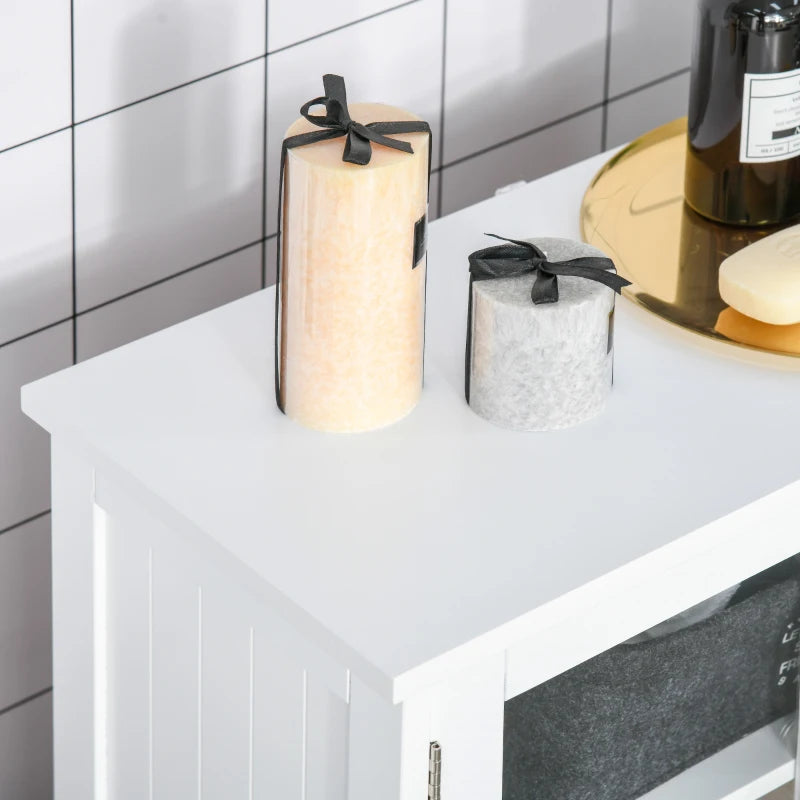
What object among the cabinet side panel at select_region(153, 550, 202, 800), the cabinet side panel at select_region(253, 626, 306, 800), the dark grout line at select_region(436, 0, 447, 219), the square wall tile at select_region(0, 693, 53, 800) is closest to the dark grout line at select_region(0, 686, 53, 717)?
the square wall tile at select_region(0, 693, 53, 800)

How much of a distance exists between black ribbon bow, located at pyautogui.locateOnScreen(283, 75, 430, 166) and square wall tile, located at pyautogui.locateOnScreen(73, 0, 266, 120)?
243 mm

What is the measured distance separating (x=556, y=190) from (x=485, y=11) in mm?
217

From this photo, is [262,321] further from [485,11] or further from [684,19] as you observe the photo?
[684,19]

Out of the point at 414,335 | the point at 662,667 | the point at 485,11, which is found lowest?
the point at 662,667

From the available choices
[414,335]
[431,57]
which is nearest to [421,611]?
[414,335]

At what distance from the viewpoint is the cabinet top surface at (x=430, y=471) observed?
0.75 m

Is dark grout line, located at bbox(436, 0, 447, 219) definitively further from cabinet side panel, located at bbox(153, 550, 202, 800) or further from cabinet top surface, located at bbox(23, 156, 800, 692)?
cabinet side panel, located at bbox(153, 550, 202, 800)

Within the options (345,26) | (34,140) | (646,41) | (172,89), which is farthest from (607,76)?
(34,140)

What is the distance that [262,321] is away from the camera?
3.14ft

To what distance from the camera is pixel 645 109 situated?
141 centimetres

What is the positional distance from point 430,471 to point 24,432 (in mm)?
408

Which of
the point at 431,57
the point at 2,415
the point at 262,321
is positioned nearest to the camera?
the point at 262,321

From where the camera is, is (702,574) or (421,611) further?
(702,574)

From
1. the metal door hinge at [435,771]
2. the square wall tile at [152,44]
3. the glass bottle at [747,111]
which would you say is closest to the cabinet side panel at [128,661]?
the metal door hinge at [435,771]
